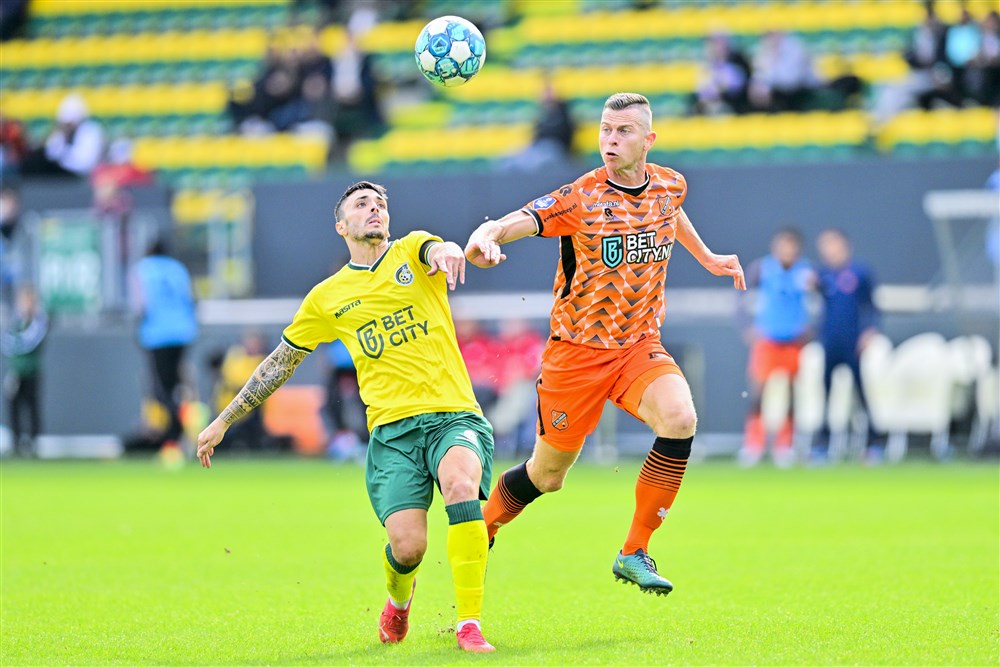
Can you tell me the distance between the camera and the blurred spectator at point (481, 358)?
1817 centimetres

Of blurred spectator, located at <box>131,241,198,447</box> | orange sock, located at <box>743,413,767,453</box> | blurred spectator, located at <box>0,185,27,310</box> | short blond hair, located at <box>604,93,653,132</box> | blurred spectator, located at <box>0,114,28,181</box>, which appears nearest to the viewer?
short blond hair, located at <box>604,93,653,132</box>

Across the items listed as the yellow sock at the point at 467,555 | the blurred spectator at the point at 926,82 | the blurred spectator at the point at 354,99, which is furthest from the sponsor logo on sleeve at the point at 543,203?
the blurred spectator at the point at 354,99

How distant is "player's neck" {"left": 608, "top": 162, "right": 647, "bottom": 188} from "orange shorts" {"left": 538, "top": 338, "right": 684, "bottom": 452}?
0.78 m

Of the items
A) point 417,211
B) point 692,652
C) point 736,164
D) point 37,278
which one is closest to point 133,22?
point 37,278

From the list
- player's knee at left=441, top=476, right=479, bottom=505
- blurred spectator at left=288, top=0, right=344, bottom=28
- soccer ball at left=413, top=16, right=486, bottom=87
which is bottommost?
player's knee at left=441, top=476, right=479, bottom=505

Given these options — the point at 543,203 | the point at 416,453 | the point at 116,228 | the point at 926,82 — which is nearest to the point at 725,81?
the point at 926,82

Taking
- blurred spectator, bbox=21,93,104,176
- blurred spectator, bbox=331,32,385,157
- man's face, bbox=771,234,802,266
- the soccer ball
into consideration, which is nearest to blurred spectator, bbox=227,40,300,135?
blurred spectator, bbox=331,32,385,157

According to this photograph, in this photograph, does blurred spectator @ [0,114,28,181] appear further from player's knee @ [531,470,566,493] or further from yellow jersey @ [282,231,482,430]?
yellow jersey @ [282,231,482,430]

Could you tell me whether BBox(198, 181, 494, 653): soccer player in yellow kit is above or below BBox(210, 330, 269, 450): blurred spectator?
above

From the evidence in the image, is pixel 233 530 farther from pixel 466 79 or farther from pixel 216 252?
pixel 216 252

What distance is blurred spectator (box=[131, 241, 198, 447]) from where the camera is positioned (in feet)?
59.2

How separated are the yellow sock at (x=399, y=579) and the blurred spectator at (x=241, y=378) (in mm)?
12661

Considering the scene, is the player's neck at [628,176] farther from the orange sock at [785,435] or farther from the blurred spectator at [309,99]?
the blurred spectator at [309,99]

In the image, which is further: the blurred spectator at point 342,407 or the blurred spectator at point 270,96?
the blurred spectator at point 270,96
